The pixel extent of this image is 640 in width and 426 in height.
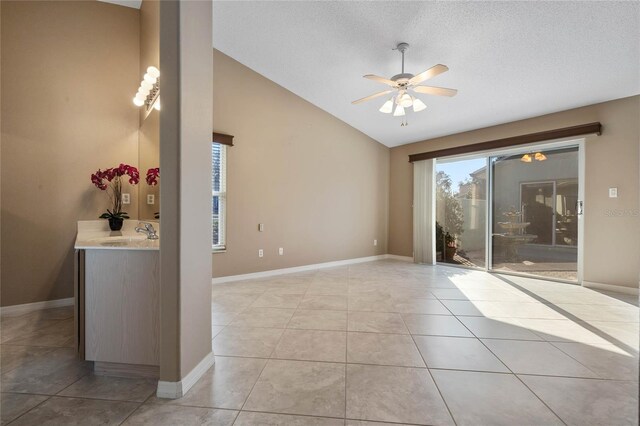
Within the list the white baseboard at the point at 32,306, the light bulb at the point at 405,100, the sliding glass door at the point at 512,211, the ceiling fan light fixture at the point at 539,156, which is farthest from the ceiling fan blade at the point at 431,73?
the white baseboard at the point at 32,306

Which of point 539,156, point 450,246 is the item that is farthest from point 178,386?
point 539,156

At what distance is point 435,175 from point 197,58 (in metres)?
5.24

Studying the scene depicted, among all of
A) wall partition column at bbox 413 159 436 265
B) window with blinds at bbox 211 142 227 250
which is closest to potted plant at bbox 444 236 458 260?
wall partition column at bbox 413 159 436 265

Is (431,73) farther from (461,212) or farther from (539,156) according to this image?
(461,212)

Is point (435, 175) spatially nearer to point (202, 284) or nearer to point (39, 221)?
point (202, 284)

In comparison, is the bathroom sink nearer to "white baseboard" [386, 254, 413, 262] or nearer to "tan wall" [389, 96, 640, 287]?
"white baseboard" [386, 254, 413, 262]

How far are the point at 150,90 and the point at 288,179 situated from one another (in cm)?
249

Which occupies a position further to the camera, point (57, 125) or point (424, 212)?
point (424, 212)

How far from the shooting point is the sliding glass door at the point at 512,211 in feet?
14.4

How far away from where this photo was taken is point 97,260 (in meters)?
1.82

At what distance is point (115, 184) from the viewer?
3.35 m

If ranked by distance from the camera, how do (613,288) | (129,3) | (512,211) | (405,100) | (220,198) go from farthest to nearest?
(512,211) → (220,198) → (613,288) → (129,3) → (405,100)

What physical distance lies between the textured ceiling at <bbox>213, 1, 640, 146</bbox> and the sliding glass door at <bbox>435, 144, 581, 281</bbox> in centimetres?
86

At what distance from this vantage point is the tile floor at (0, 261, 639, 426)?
58.8 inches
